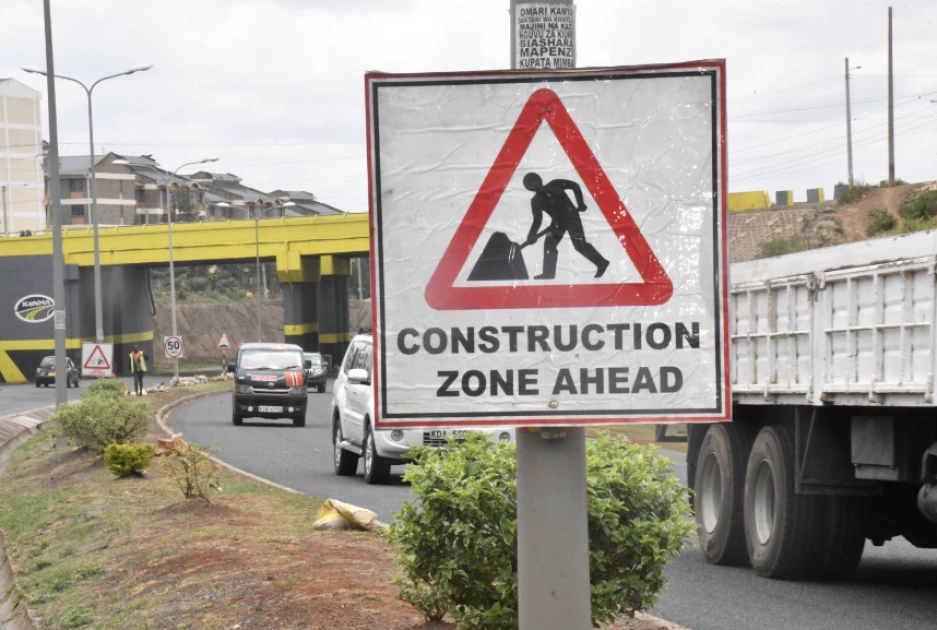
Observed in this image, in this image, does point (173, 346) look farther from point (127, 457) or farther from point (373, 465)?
point (373, 465)

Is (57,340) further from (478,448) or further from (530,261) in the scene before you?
(530,261)

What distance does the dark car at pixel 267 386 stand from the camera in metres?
35.1

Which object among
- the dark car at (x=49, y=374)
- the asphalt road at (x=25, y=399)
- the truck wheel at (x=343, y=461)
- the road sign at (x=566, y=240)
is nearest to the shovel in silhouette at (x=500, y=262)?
the road sign at (x=566, y=240)

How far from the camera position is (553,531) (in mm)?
3938

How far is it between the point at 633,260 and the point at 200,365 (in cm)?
10418

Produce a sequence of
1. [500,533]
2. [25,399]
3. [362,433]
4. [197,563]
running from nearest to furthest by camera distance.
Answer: [500,533]
[197,563]
[362,433]
[25,399]

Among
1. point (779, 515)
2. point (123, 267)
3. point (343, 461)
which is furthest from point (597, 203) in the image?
point (123, 267)

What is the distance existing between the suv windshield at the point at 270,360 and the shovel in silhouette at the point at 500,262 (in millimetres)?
32033

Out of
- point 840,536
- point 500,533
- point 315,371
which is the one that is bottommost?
point 315,371

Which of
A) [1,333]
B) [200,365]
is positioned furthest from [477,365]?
[200,365]

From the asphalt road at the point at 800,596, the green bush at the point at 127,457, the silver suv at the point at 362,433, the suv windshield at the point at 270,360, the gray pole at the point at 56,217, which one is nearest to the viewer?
the asphalt road at the point at 800,596

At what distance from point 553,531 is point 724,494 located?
26.9 feet

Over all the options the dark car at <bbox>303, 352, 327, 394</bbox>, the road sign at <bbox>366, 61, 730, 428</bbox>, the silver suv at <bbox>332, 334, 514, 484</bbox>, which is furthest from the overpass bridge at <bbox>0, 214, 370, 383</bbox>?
the road sign at <bbox>366, 61, 730, 428</bbox>

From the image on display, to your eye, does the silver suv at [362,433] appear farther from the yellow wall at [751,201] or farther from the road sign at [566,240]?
the yellow wall at [751,201]
